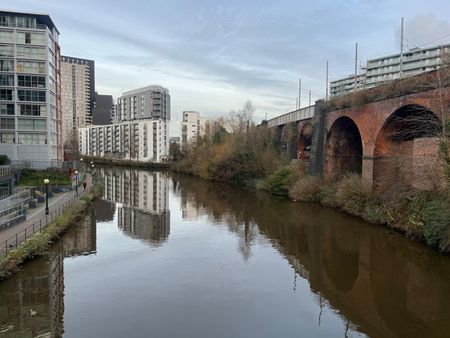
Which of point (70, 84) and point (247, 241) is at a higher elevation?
point (70, 84)

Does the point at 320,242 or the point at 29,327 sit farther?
the point at 320,242

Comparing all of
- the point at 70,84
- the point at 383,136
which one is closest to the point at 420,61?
the point at 383,136

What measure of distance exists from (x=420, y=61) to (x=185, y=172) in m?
47.3

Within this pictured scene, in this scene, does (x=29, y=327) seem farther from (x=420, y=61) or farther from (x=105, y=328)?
(x=420, y=61)

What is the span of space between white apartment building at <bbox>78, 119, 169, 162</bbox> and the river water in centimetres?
7163

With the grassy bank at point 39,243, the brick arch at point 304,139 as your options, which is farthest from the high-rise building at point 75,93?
the grassy bank at point 39,243

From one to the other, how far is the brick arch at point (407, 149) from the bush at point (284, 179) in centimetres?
1053

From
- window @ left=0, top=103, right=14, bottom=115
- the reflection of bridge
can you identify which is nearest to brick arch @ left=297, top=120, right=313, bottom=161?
the reflection of bridge

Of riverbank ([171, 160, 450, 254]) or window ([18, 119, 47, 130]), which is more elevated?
window ([18, 119, 47, 130])

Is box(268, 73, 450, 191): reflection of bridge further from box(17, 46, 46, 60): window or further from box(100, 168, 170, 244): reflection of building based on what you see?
box(17, 46, 46, 60): window

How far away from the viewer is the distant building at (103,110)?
14925cm

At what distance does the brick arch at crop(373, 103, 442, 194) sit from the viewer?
767 inches

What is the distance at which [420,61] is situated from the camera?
75.8m

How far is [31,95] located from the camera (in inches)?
1823
